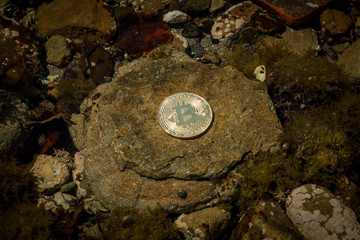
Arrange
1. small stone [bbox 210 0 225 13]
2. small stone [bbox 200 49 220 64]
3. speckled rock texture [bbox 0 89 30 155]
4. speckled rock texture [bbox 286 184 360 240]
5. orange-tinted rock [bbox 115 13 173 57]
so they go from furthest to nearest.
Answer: small stone [bbox 210 0 225 13]
orange-tinted rock [bbox 115 13 173 57]
small stone [bbox 200 49 220 64]
speckled rock texture [bbox 0 89 30 155]
speckled rock texture [bbox 286 184 360 240]

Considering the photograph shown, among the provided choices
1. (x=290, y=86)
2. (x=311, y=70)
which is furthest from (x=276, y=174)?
(x=311, y=70)

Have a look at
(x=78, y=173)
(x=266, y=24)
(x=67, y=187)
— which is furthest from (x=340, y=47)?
(x=67, y=187)

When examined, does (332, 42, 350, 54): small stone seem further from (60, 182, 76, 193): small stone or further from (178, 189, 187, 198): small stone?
(60, 182, 76, 193): small stone

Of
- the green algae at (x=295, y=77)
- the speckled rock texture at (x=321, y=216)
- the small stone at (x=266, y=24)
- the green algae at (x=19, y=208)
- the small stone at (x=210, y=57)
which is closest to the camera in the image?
the speckled rock texture at (x=321, y=216)

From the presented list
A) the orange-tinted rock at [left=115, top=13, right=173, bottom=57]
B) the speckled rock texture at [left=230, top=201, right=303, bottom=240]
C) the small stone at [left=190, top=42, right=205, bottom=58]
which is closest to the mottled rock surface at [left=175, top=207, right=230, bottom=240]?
the speckled rock texture at [left=230, top=201, right=303, bottom=240]

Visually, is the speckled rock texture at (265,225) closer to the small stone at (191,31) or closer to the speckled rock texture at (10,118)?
the small stone at (191,31)

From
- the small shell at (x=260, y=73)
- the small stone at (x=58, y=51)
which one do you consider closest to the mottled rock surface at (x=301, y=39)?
the small shell at (x=260, y=73)
